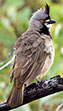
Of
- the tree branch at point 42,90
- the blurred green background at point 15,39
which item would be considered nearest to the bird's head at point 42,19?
the blurred green background at point 15,39

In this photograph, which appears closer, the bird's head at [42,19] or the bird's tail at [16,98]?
the bird's tail at [16,98]

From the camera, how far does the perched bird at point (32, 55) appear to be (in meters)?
5.98

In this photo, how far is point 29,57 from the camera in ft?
21.0

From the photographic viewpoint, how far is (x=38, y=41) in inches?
266

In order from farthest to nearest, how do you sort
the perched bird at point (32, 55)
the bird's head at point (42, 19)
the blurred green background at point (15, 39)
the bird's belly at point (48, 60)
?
the bird's head at point (42, 19) → the blurred green background at point (15, 39) → the bird's belly at point (48, 60) → the perched bird at point (32, 55)

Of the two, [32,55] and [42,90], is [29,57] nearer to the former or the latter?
[32,55]

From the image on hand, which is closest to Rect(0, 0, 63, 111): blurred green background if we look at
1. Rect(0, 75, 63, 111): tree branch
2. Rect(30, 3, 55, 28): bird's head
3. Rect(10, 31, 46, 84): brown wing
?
Rect(30, 3, 55, 28): bird's head

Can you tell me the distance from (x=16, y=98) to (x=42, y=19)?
2094mm

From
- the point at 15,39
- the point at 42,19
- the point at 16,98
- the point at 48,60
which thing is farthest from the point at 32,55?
the point at 15,39

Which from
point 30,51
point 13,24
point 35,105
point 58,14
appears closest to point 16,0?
point 13,24

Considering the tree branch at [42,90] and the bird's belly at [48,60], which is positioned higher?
the bird's belly at [48,60]

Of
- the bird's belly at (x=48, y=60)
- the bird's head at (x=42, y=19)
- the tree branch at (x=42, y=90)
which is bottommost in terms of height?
the tree branch at (x=42, y=90)

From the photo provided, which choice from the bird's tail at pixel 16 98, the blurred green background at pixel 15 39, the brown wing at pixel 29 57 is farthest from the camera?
the blurred green background at pixel 15 39

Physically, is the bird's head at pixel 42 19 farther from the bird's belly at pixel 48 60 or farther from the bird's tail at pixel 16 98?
the bird's tail at pixel 16 98
